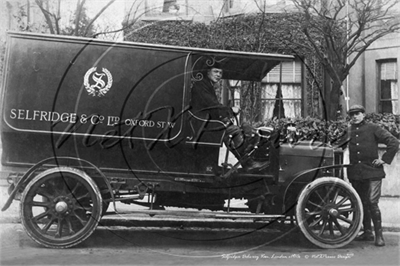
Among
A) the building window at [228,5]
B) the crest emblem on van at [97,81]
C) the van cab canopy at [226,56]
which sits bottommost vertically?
the crest emblem on van at [97,81]

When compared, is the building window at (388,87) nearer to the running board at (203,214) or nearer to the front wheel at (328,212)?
the front wheel at (328,212)

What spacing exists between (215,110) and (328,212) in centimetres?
192

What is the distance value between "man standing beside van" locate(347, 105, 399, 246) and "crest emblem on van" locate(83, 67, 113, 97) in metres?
3.44

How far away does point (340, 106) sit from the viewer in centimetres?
1480

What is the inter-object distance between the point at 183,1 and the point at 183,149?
10.6 metres

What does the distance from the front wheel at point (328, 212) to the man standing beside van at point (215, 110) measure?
2.40 ft

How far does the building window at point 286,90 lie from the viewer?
15508 millimetres

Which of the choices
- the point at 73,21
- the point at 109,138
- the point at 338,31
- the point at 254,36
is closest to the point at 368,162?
the point at 109,138

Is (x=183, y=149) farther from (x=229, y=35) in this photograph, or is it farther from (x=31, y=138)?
(x=229, y=35)

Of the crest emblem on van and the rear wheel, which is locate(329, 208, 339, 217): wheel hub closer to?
the rear wheel

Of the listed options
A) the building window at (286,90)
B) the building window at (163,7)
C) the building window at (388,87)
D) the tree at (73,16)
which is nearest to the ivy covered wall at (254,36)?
the building window at (286,90)

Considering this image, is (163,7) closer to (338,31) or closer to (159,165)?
(338,31)

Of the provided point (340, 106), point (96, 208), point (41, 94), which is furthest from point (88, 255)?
point (340, 106)

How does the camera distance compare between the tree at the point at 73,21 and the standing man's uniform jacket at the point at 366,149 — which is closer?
the standing man's uniform jacket at the point at 366,149
